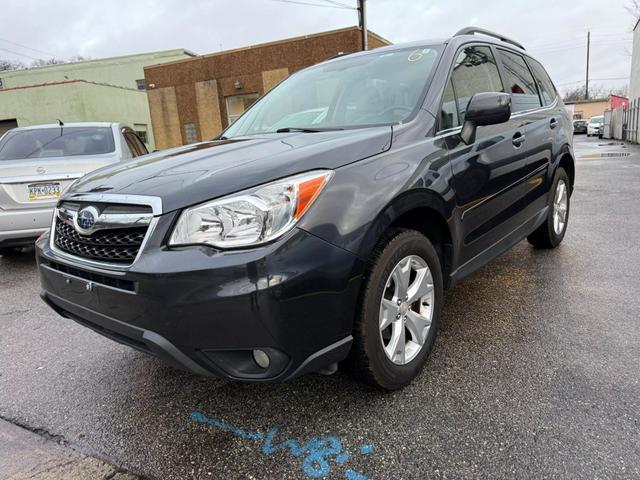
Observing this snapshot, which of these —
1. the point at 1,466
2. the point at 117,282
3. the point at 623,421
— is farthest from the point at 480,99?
the point at 1,466

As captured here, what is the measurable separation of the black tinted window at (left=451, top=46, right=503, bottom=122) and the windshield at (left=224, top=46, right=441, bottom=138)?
0.62 feet

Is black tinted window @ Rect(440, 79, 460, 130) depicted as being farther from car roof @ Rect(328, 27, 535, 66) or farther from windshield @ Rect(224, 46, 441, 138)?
car roof @ Rect(328, 27, 535, 66)

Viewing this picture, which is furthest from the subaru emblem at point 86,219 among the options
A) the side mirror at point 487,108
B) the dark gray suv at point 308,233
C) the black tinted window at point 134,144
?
the black tinted window at point 134,144

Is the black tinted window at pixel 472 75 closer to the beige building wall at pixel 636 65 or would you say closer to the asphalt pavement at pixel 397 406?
the asphalt pavement at pixel 397 406

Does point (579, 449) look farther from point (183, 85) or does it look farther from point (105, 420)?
Result: point (183, 85)

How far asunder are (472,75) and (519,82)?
0.88 meters

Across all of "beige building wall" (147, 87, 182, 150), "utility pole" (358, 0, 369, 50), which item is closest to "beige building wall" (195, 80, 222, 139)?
"beige building wall" (147, 87, 182, 150)

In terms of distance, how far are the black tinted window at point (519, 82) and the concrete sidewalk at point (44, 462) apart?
3.33 m

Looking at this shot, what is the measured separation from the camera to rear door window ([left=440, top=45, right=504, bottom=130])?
2.76 meters

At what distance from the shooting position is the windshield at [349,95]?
108 inches

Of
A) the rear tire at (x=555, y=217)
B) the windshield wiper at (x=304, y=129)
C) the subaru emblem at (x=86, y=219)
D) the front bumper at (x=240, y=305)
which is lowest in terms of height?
the rear tire at (x=555, y=217)

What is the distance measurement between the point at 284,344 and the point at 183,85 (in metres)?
20.8

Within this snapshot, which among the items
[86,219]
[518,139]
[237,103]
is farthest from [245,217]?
[237,103]

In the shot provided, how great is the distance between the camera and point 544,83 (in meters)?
4.39
